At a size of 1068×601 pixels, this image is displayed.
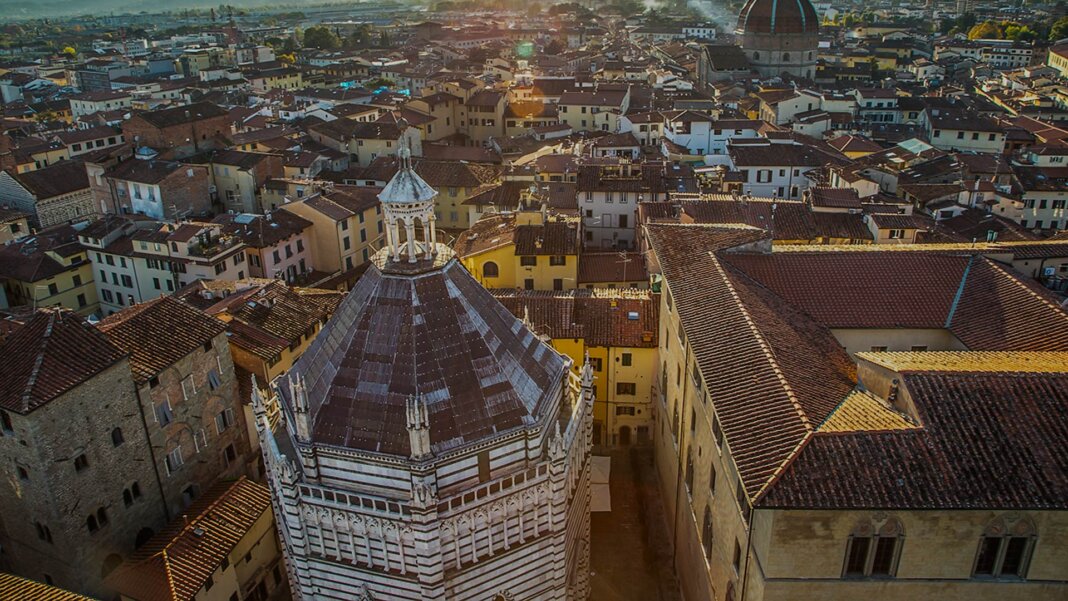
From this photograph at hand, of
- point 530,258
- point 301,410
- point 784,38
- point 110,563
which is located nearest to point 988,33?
point 784,38

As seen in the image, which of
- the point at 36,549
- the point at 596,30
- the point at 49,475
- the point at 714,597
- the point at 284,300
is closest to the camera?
the point at 714,597

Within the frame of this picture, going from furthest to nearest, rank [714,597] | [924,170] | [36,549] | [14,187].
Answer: [14,187]
[924,170]
[36,549]
[714,597]

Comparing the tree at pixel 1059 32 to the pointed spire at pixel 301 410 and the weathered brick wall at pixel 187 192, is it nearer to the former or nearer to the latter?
the weathered brick wall at pixel 187 192

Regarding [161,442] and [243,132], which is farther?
[243,132]

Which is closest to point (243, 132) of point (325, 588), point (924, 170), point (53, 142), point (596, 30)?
point (53, 142)

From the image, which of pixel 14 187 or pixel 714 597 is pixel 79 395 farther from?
pixel 14 187

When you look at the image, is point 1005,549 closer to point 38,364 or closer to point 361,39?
point 38,364

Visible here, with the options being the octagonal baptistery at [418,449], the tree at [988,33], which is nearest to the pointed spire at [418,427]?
the octagonal baptistery at [418,449]
